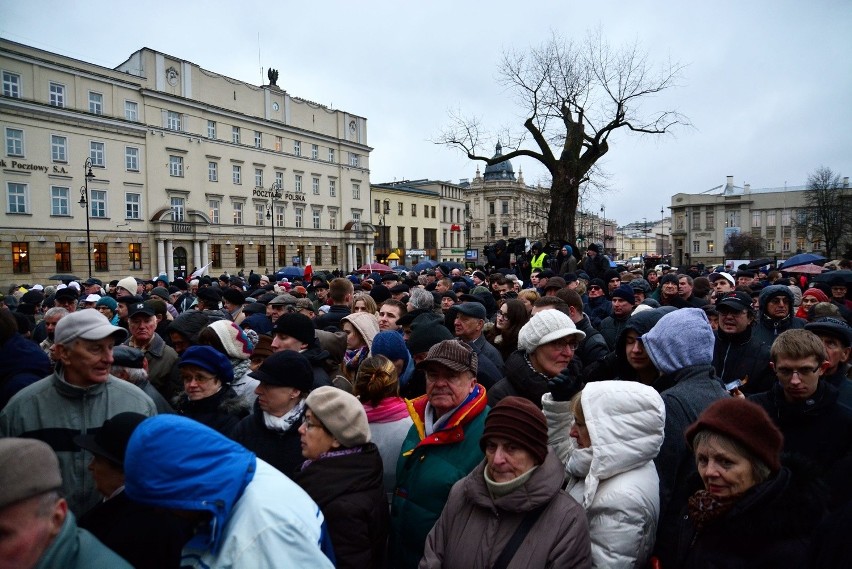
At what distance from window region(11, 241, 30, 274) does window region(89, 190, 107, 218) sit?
4.67 m

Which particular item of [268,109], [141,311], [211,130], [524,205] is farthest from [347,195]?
[141,311]

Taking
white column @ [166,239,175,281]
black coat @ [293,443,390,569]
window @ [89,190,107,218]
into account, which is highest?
window @ [89,190,107,218]

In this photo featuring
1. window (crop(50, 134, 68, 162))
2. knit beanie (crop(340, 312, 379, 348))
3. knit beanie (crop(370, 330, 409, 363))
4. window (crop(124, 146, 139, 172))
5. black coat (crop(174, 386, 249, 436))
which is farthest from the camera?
window (crop(124, 146, 139, 172))

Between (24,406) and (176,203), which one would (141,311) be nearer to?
(24,406)

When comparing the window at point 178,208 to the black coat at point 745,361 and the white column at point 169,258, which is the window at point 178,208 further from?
the black coat at point 745,361

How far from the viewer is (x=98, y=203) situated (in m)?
38.5

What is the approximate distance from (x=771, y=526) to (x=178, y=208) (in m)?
47.6

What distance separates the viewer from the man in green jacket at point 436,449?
9.48ft

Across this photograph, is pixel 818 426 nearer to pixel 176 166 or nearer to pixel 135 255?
pixel 135 255

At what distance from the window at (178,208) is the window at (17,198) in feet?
32.2

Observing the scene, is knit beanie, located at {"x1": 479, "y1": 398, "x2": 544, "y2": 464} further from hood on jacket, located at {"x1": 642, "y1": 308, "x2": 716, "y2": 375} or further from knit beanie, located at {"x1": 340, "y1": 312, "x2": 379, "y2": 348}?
knit beanie, located at {"x1": 340, "y1": 312, "x2": 379, "y2": 348}

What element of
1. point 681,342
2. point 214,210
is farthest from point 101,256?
point 681,342

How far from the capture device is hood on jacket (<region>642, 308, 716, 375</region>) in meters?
3.29

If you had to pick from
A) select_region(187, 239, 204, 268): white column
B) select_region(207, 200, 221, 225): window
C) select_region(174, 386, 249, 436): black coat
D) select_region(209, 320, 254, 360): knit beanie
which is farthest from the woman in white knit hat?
select_region(207, 200, 221, 225): window
